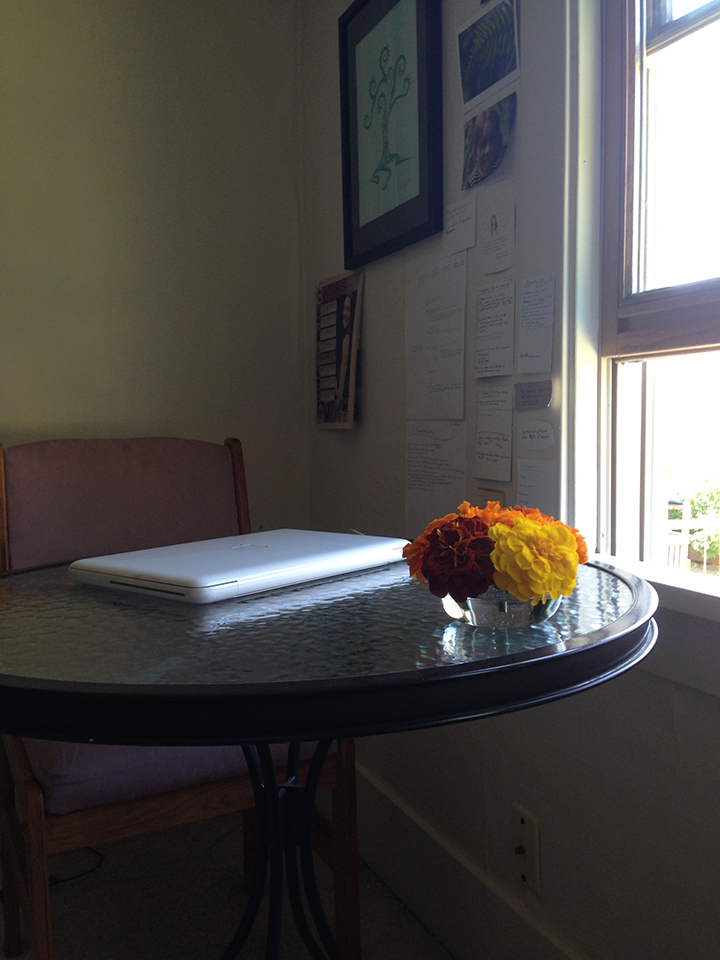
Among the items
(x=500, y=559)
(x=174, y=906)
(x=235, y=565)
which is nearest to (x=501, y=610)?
(x=500, y=559)

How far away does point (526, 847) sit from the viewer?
4.43 ft

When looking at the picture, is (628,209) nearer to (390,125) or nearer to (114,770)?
(390,125)

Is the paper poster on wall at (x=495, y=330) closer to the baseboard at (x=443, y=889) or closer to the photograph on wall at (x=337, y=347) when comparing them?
the photograph on wall at (x=337, y=347)

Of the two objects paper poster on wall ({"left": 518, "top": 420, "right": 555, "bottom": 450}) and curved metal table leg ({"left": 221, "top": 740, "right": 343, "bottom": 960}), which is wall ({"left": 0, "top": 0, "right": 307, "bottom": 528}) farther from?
curved metal table leg ({"left": 221, "top": 740, "right": 343, "bottom": 960})

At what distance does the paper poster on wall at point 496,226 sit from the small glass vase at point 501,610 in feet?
2.70

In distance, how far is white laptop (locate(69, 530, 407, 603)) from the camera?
2.81 ft

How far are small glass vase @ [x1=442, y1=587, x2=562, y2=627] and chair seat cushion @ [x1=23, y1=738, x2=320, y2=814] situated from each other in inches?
20.9

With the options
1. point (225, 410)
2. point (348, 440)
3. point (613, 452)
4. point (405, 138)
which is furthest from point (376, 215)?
point (613, 452)

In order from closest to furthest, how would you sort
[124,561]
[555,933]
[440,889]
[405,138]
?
[124,561], [555,933], [440,889], [405,138]

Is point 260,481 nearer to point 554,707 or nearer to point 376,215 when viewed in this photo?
point 376,215

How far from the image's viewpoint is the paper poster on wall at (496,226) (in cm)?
137

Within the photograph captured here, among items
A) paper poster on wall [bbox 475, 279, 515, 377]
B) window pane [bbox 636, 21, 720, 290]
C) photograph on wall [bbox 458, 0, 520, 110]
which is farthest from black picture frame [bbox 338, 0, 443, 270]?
window pane [bbox 636, 21, 720, 290]

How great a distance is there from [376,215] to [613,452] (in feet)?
3.04

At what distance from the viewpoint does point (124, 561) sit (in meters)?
0.98
